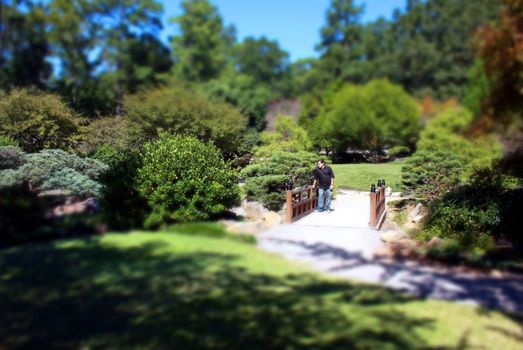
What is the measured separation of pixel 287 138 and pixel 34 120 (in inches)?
389

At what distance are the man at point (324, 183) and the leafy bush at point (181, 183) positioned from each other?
8.30 ft

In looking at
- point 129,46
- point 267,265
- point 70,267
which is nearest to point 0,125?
point 129,46

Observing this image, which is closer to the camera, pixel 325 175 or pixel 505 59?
pixel 505 59

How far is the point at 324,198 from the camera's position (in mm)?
13070

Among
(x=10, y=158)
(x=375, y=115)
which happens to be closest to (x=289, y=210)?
(x=375, y=115)

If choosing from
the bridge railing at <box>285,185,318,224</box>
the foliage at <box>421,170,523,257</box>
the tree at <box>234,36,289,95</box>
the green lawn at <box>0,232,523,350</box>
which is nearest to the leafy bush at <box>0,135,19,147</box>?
the bridge railing at <box>285,185,318,224</box>

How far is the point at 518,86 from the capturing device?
19.6 feet

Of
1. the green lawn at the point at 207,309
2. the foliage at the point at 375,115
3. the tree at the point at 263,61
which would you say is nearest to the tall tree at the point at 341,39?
the foliage at the point at 375,115

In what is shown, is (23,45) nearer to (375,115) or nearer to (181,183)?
(181,183)

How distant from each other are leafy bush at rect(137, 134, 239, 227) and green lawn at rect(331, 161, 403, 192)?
4704 millimetres

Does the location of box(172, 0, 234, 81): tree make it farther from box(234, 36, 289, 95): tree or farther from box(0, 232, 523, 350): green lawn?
box(0, 232, 523, 350): green lawn

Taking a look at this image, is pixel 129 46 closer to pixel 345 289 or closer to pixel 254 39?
pixel 254 39

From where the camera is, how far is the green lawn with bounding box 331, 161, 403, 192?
14258 mm

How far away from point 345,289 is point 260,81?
86.8ft
